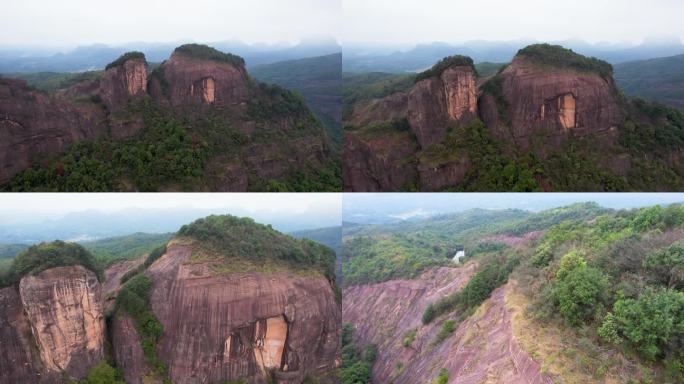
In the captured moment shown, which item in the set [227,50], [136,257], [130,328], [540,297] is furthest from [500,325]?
[136,257]

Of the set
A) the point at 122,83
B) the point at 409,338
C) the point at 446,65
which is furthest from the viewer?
the point at 409,338

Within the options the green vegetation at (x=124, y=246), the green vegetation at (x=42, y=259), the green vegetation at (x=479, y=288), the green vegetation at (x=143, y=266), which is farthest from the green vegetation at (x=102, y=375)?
the green vegetation at (x=479, y=288)

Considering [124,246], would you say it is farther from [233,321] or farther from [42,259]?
[233,321]

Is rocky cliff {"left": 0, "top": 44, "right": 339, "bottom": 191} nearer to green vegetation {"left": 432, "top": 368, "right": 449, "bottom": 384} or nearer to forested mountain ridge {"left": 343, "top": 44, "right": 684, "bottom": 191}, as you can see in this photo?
forested mountain ridge {"left": 343, "top": 44, "right": 684, "bottom": 191}

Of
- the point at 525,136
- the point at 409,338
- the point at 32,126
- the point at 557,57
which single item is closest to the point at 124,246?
the point at 32,126

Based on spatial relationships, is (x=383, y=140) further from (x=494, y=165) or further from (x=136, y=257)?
(x=136, y=257)

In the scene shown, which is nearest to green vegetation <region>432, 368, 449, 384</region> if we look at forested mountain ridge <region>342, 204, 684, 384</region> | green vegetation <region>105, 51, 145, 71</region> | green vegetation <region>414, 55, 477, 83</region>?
forested mountain ridge <region>342, 204, 684, 384</region>
